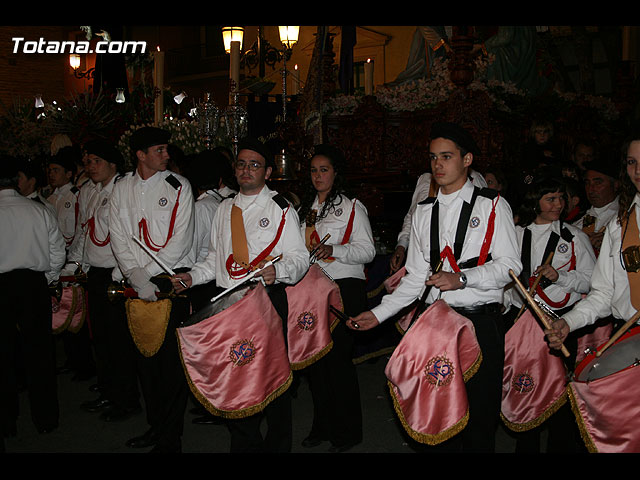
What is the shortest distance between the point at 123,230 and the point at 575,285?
10.7 feet

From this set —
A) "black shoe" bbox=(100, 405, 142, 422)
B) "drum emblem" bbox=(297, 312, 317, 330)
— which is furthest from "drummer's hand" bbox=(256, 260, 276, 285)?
"black shoe" bbox=(100, 405, 142, 422)

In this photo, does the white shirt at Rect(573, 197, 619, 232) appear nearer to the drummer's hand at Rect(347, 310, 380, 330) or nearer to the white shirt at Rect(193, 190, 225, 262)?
the drummer's hand at Rect(347, 310, 380, 330)

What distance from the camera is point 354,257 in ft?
16.5

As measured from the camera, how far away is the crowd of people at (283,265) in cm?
348

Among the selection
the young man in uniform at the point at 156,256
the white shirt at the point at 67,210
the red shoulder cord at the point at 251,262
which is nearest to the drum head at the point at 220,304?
the red shoulder cord at the point at 251,262

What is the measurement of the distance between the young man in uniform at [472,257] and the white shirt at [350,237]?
139 centimetres

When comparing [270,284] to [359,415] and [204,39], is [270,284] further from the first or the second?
[204,39]

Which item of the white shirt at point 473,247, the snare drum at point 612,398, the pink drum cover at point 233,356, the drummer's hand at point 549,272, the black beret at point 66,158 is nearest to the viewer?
the snare drum at point 612,398

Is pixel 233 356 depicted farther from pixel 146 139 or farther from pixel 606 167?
pixel 606 167

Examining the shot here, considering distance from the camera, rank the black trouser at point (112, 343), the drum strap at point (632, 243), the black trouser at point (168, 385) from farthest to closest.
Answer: the black trouser at point (112, 343) < the black trouser at point (168, 385) < the drum strap at point (632, 243)

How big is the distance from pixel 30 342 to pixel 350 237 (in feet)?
9.05

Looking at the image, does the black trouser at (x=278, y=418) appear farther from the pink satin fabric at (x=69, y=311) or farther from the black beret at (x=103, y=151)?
the pink satin fabric at (x=69, y=311)

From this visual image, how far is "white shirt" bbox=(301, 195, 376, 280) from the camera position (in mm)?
5070

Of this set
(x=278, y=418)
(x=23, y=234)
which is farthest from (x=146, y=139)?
(x=278, y=418)
